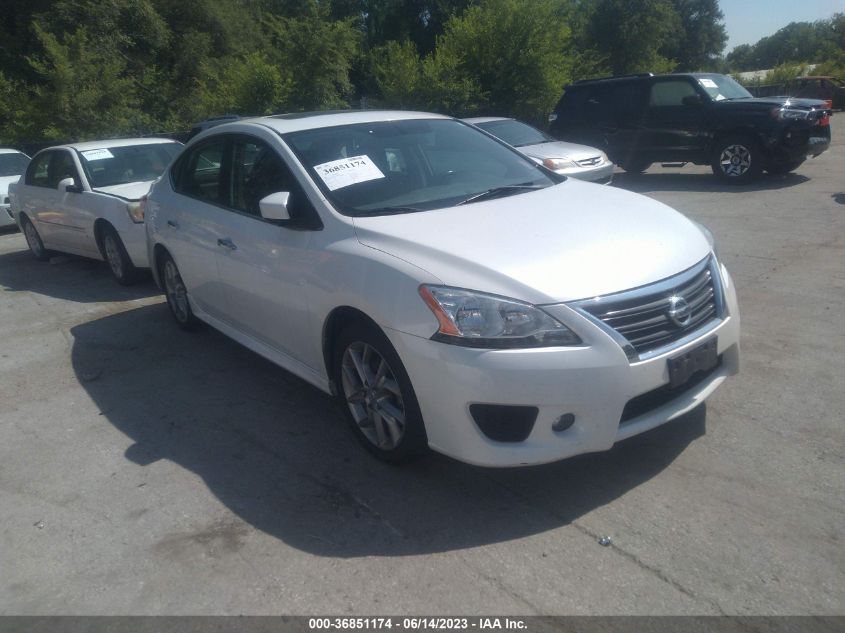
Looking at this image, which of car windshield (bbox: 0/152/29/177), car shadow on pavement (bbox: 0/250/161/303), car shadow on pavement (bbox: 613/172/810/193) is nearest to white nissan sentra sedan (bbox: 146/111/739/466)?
car shadow on pavement (bbox: 0/250/161/303)

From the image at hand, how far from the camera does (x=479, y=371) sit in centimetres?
305

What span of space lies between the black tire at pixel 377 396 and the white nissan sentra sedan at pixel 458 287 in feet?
0.03

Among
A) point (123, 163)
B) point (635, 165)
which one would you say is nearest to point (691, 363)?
point (123, 163)

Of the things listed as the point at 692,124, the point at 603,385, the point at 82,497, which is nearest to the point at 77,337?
the point at 82,497

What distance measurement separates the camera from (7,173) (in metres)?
13.7

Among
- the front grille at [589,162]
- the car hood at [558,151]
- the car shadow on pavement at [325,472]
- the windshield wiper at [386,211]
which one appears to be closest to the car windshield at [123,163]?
the car shadow on pavement at [325,472]

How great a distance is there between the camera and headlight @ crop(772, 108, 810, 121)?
37.4 feet

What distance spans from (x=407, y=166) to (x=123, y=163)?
5.60 metres

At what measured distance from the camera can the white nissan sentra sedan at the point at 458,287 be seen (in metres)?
3.08

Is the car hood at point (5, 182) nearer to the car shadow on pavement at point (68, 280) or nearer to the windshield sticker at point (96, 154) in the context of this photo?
the car shadow on pavement at point (68, 280)

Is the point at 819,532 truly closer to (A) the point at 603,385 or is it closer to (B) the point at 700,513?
(B) the point at 700,513

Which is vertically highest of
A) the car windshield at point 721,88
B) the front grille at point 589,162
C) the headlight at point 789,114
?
the car windshield at point 721,88

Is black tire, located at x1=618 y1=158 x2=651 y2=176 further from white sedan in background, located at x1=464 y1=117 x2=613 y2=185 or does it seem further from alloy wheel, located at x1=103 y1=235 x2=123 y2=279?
alloy wheel, located at x1=103 y1=235 x2=123 y2=279

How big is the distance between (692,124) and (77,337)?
34.5 ft
